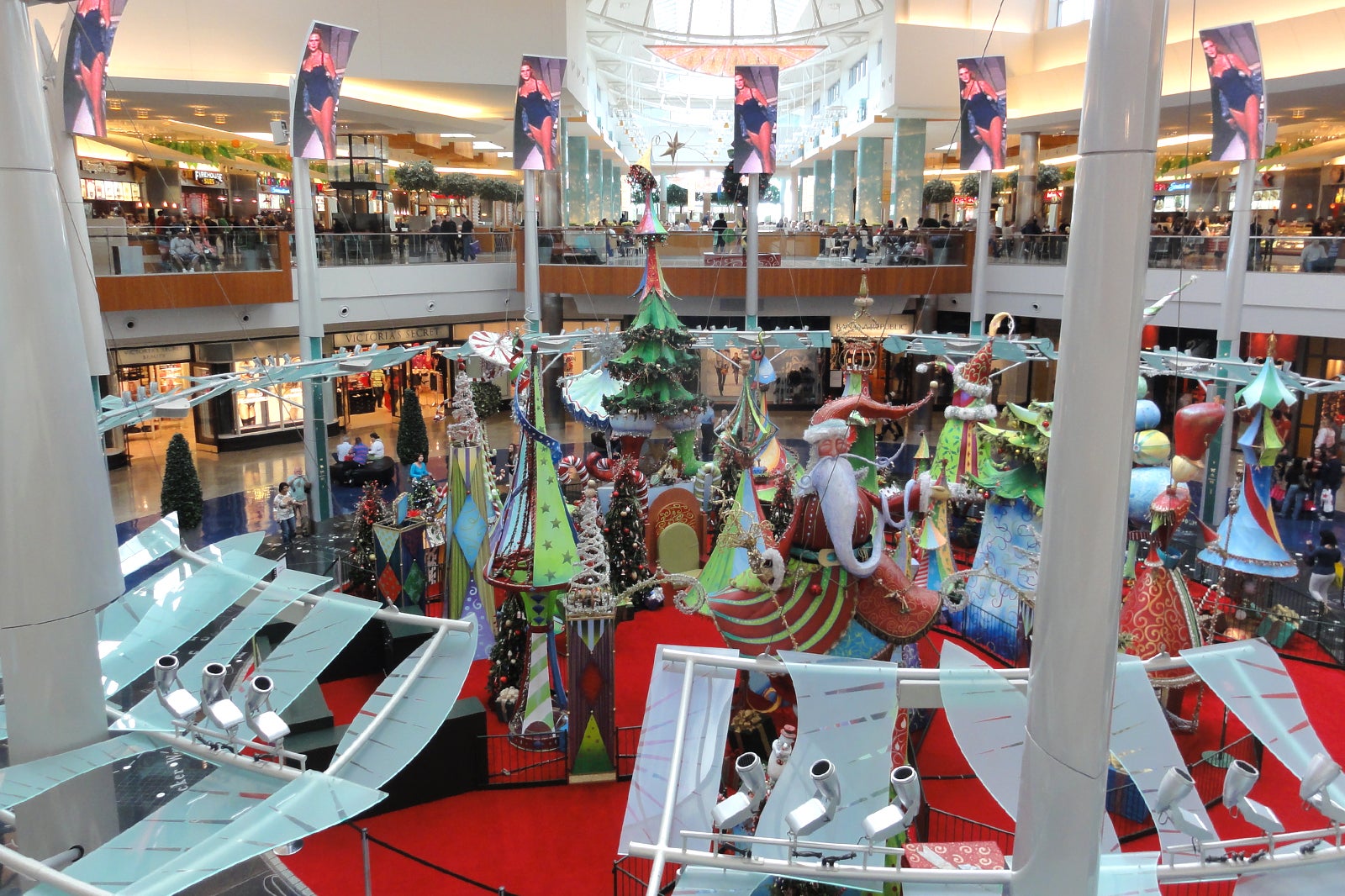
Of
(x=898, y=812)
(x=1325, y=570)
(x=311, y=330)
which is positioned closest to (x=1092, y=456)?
(x=898, y=812)

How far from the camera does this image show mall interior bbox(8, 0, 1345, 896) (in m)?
3.86

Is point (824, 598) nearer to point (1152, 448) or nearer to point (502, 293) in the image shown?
point (1152, 448)

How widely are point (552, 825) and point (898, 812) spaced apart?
554 cm

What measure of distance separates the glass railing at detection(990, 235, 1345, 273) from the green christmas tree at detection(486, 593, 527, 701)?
40.4ft

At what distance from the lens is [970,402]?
510 inches

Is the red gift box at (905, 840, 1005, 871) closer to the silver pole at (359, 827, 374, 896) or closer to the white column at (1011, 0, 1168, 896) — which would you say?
the white column at (1011, 0, 1168, 896)

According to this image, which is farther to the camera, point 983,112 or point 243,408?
point 243,408

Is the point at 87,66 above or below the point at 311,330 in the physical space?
above

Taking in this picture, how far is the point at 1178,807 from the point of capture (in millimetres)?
4070

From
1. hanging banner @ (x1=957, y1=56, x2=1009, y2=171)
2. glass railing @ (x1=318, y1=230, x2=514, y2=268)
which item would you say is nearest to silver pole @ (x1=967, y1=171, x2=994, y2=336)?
hanging banner @ (x1=957, y1=56, x2=1009, y2=171)

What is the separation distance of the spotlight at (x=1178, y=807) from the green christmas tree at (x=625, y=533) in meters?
8.50

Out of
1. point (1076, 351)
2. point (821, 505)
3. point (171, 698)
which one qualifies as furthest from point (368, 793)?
point (821, 505)

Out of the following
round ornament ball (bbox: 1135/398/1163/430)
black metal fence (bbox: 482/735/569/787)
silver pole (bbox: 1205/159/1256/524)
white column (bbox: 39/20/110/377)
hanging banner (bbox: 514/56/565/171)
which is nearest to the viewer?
black metal fence (bbox: 482/735/569/787)

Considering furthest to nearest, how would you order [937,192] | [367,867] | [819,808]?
1. [937,192]
2. [367,867]
3. [819,808]
